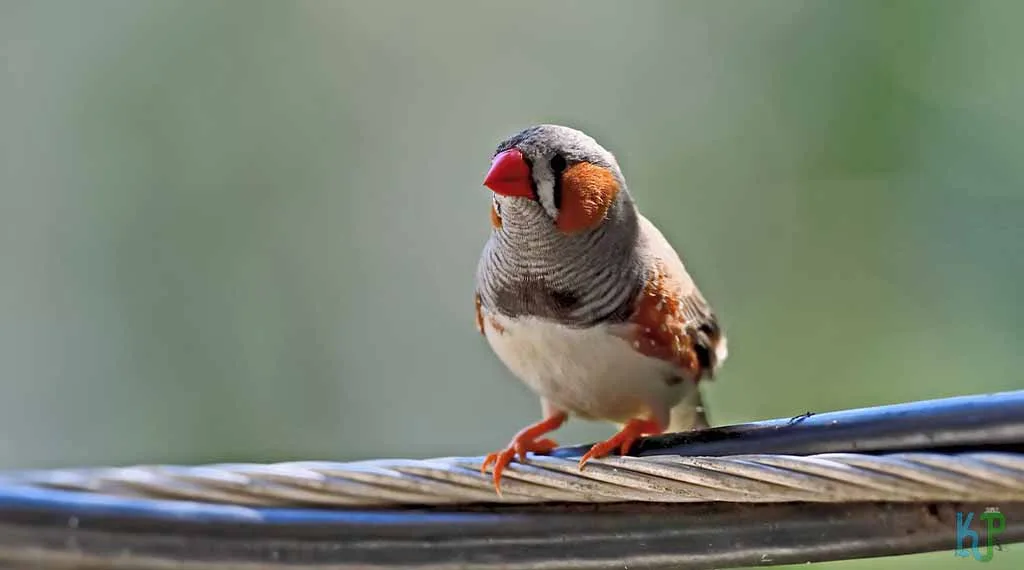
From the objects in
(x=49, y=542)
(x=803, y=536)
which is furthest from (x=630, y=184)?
(x=49, y=542)

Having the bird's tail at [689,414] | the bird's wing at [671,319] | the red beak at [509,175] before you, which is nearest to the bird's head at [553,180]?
the red beak at [509,175]

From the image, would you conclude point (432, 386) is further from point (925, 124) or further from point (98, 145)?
point (925, 124)

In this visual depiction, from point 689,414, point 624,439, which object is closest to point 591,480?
point 624,439

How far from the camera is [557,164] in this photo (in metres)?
1.34

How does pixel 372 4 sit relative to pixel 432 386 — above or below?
above

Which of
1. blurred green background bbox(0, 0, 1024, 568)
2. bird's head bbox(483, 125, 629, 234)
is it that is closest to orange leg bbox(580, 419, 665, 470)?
bird's head bbox(483, 125, 629, 234)

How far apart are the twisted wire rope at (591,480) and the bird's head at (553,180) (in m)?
0.45

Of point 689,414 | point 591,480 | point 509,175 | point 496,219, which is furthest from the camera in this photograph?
point 689,414

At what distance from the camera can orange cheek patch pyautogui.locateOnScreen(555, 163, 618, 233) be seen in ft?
4.45

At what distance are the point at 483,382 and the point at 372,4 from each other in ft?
3.74

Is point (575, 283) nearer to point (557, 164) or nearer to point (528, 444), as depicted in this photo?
point (557, 164)

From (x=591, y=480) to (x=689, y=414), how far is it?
2.51ft

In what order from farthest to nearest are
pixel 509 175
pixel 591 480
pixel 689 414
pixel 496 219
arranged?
pixel 689 414 → pixel 496 219 → pixel 509 175 → pixel 591 480

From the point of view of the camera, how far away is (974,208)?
8.71 ft
